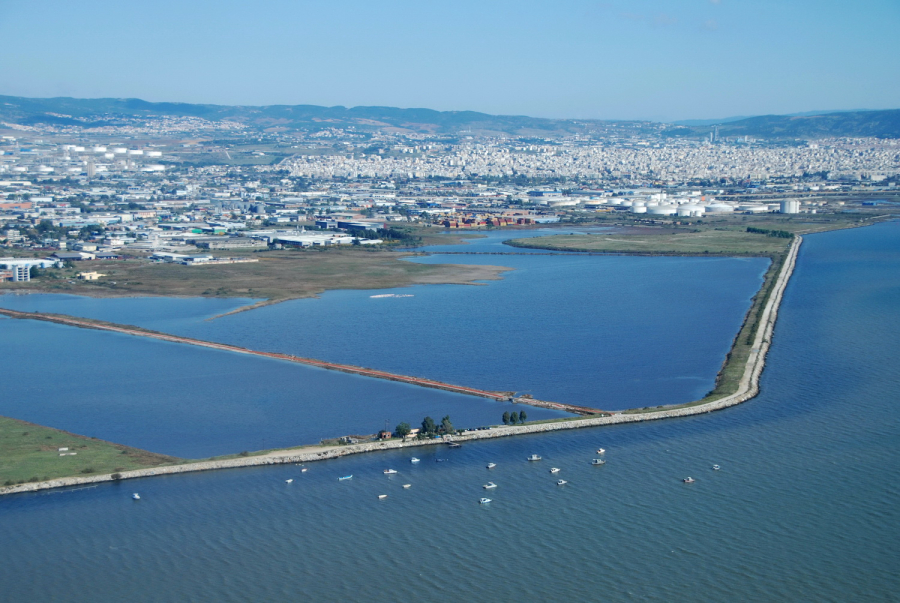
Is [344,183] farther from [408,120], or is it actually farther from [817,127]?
[817,127]

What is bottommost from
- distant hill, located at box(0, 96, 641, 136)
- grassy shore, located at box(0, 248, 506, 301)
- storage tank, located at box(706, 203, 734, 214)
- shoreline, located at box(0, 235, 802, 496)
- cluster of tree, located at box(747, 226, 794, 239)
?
grassy shore, located at box(0, 248, 506, 301)

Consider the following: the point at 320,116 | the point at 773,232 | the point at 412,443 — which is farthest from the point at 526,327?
the point at 320,116

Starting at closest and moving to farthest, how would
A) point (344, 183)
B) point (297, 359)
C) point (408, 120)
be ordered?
point (297, 359)
point (344, 183)
point (408, 120)

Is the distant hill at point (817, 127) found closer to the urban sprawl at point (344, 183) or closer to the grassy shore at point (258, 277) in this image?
the urban sprawl at point (344, 183)

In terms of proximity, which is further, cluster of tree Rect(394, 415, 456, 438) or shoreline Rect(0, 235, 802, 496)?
cluster of tree Rect(394, 415, 456, 438)

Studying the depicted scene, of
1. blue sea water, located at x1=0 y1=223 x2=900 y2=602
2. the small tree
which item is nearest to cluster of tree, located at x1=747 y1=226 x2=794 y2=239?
blue sea water, located at x1=0 y1=223 x2=900 y2=602

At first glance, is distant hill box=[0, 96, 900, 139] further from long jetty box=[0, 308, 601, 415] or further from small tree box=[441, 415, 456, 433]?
small tree box=[441, 415, 456, 433]

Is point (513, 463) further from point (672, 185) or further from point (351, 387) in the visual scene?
point (672, 185)
